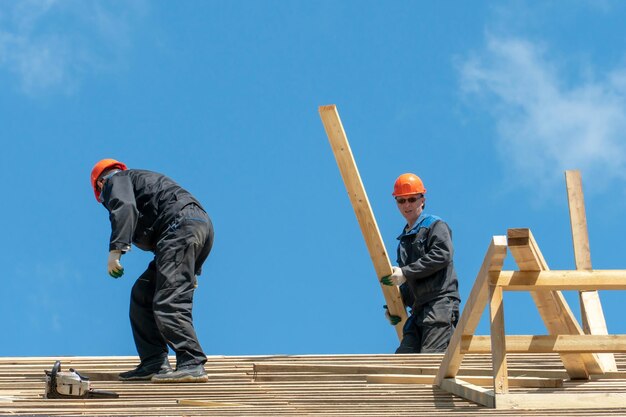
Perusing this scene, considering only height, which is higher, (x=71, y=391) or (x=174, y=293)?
(x=174, y=293)

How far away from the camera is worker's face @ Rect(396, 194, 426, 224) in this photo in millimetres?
9469

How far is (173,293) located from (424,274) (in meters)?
2.67

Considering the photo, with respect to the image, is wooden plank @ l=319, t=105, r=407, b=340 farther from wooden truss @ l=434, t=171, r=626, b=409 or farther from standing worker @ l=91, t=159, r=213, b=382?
wooden truss @ l=434, t=171, r=626, b=409

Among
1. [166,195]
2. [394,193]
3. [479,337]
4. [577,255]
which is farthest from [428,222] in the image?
[479,337]

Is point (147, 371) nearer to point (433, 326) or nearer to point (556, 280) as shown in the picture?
point (433, 326)

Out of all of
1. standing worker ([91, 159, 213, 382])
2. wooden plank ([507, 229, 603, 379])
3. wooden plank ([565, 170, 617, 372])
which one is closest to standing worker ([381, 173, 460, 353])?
wooden plank ([565, 170, 617, 372])

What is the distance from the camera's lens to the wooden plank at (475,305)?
518 centimetres

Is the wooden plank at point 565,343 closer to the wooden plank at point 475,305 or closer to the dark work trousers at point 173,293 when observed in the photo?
the wooden plank at point 475,305

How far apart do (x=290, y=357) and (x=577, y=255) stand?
2299 mm

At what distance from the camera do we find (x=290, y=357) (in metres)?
8.16

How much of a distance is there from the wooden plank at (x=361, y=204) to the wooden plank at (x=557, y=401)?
4.69 meters

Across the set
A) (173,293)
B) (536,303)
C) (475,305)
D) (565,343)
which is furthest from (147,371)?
(565,343)

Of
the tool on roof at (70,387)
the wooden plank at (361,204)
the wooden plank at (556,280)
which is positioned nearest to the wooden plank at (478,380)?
the wooden plank at (556,280)

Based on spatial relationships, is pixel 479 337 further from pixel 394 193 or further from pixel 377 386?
pixel 394 193
